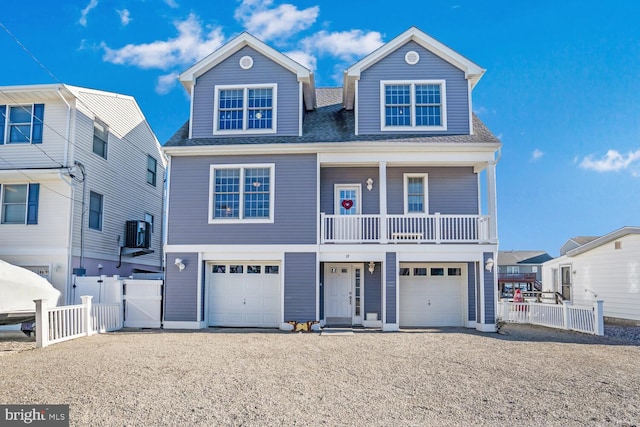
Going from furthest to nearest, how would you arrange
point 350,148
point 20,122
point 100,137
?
1. point 100,137
2. point 20,122
3. point 350,148

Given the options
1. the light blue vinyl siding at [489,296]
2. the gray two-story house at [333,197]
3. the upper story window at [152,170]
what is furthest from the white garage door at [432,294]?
the upper story window at [152,170]

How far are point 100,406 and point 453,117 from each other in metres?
13.1

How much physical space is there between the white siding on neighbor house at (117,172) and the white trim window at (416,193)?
36.9 ft

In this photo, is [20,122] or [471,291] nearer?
[471,291]

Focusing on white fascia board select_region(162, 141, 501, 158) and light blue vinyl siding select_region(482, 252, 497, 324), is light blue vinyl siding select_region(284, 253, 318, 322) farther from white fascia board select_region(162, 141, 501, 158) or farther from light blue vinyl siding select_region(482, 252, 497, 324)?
light blue vinyl siding select_region(482, 252, 497, 324)

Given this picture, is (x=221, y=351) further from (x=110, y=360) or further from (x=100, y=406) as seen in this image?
(x=100, y=406)

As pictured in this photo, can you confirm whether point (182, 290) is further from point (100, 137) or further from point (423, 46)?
point (423, 46)

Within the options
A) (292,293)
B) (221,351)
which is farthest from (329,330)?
(221,351)

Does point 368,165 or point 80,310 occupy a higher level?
point 368,165

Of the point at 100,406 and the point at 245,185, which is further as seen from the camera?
the point at 245,185

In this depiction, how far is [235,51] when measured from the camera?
637 inches

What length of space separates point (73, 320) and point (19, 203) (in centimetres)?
637

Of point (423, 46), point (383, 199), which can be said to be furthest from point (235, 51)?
point (383, 199)

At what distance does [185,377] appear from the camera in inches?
318
